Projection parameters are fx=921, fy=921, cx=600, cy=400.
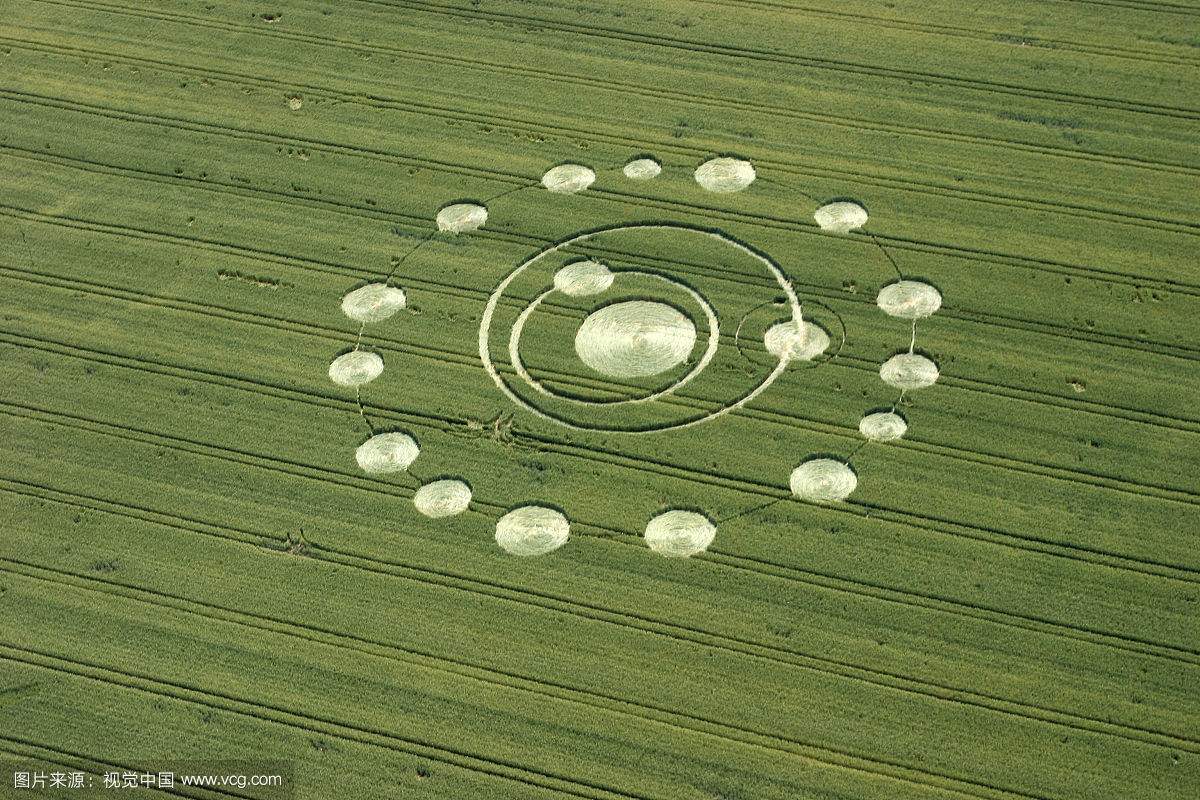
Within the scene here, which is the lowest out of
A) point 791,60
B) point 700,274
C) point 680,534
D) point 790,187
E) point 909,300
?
point 680,534

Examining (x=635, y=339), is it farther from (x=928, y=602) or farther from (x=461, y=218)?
(x=928, y=602)

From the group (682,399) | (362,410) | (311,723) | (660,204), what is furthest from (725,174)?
(311,723)

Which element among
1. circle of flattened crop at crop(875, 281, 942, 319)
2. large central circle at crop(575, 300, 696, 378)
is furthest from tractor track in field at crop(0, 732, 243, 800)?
circle of flattened crop at crop(875, 281, 942, 319)

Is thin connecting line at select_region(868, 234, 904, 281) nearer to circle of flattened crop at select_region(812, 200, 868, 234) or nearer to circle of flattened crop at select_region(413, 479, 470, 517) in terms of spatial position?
circle of flattened crop at select_region(812, 200, 868, 234)

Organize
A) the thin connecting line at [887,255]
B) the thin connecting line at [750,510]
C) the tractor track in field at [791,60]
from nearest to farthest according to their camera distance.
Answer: the thin connecting line at [750,510], the thin connecting line at [887,255], the tractor track in field at [791,60]

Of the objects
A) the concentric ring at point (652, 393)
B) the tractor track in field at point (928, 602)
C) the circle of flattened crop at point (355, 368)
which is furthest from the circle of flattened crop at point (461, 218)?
the tractor track in field at point (928, 602)

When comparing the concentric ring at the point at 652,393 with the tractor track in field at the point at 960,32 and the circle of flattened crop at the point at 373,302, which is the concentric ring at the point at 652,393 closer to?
the circle of flattened crop at the point at 373,302
